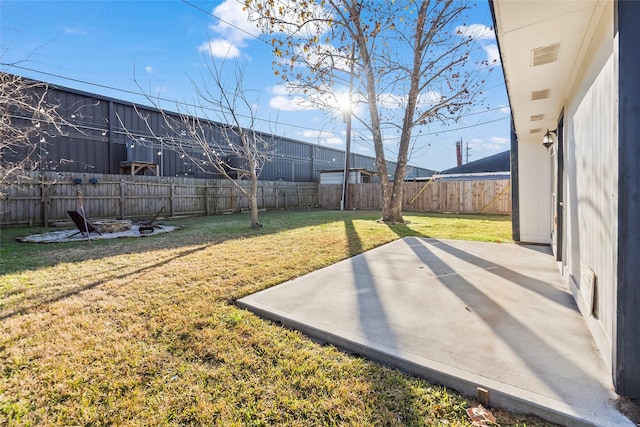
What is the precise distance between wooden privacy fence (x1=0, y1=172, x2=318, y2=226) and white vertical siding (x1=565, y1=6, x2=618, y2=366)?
32.6 ft

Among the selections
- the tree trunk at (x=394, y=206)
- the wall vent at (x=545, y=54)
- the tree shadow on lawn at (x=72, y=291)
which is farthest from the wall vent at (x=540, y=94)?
the tree trunk at (x=394, y=206)

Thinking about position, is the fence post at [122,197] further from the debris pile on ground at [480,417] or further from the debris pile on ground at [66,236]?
the debris pile on ground at [480,417]

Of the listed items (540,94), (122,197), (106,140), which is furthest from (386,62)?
(106,140)

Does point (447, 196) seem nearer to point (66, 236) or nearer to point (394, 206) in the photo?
point (394, 206)

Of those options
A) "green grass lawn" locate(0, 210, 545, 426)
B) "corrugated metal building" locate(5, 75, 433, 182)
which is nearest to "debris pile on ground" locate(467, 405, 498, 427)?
"green grass lawn" locate(0, 210, 545, 426)

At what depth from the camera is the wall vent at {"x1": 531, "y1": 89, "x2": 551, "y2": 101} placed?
3.33 m

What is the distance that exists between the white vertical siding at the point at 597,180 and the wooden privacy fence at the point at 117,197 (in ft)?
32.6

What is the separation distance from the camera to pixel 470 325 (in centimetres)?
234

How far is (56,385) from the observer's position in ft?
5.62

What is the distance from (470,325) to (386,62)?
335 inches

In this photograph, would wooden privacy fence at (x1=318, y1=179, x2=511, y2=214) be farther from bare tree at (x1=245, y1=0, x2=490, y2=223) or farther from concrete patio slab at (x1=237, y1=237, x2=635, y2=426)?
concrete patio slab at (x1=237, y1=237, x2=635, y2=426)

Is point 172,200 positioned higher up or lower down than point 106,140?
lower down

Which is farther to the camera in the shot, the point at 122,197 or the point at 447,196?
the point at 447,196

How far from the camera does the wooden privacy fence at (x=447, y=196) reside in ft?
41.1
